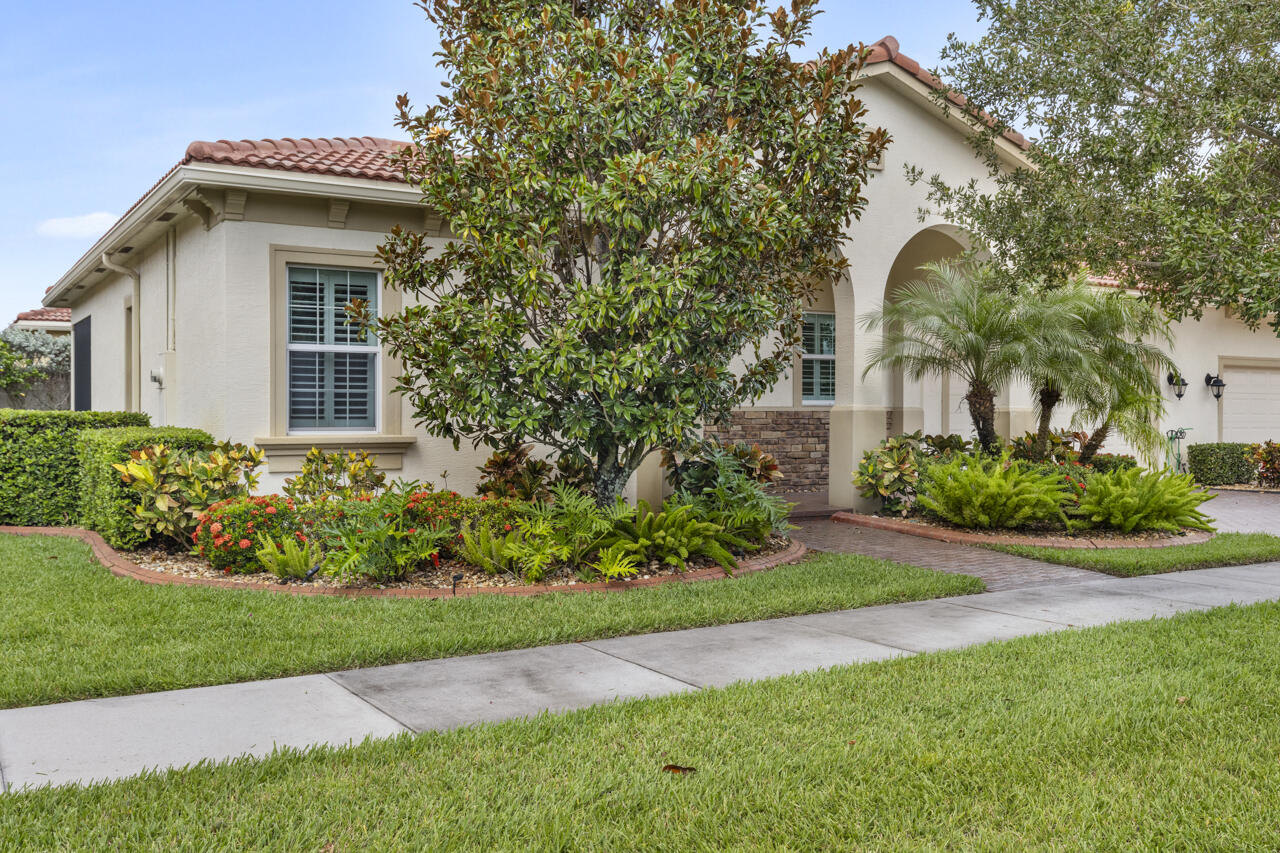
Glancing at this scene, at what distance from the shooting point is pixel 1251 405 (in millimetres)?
20875

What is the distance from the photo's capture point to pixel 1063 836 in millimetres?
3391

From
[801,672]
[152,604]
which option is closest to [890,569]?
[801,672]

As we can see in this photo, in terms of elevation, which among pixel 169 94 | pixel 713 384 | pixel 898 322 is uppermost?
pixel 169 94

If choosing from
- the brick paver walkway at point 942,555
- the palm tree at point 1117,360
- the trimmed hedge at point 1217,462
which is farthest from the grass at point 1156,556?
the trimmed hedge at point 1217,462

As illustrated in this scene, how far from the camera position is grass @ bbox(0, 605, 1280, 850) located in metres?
3.35

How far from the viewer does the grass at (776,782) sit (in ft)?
11.0

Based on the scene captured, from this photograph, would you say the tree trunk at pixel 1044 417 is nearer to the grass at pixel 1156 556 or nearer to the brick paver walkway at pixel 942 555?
the grass at pixel 1156 556

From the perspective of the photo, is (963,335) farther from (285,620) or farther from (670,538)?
(285,620)

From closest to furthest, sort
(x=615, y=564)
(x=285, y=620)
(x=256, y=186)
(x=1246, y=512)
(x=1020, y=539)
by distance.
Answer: (x=285, y=620) < (x=615, y=564) < (x=256, y=186) < (x=1020, y=539) < (x=1246, y=512)

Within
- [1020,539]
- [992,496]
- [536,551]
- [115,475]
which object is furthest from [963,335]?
[115,475]

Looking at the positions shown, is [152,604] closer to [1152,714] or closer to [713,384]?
[713,384]

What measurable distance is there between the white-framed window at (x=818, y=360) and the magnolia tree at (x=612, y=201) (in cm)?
680

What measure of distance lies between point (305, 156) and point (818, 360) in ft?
29.8

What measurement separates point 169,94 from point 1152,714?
20989 mm
